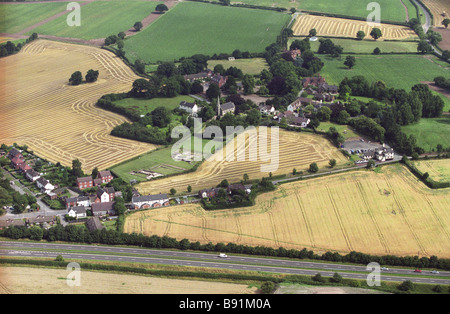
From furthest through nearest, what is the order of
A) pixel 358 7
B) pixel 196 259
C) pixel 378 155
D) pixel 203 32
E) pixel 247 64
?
pixel 358 7 < pixel 203 32 < pixel 247 64 < pixel 378 155 < pixel 196 259

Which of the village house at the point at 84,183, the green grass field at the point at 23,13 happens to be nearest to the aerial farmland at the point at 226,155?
the village house at the point at 84,183

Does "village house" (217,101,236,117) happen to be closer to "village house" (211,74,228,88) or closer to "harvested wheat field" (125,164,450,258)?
"village house" (211,74,228,88)

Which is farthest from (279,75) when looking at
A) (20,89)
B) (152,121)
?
(20,89)

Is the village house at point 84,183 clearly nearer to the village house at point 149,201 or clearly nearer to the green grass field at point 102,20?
the village house at point 149,201

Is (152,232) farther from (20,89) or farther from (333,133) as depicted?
(20,89)

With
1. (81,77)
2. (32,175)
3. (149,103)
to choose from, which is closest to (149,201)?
(32,175)

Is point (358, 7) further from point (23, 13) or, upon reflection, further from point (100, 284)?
point (100, 284)

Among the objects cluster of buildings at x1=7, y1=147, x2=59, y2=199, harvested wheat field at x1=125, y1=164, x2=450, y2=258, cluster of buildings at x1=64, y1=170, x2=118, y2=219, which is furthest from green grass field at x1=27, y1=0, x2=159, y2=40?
harvested wheat field at x1=125, y1=164, x2=450, y2=258
